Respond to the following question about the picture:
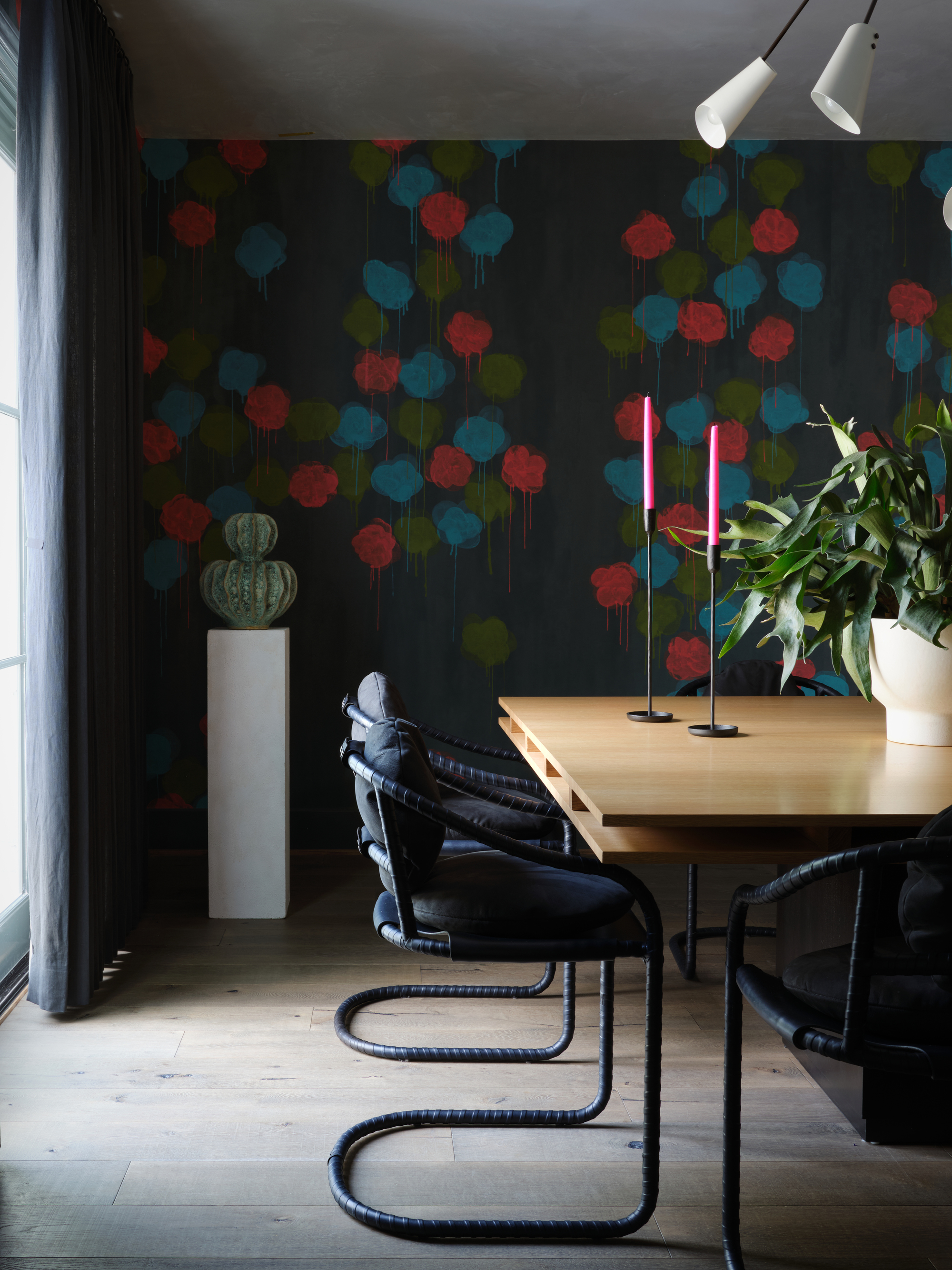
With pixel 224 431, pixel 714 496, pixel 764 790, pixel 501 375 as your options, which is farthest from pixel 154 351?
pixel 764 790

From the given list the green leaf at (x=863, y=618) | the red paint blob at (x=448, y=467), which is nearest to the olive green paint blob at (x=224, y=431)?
the red paint blob at (x=448, y=467)

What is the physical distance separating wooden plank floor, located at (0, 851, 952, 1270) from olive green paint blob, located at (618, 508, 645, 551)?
1661 mm

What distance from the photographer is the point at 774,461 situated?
A: 384 centimetres

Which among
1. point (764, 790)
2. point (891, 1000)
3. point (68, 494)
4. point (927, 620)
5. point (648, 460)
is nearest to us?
point (891, 1000)

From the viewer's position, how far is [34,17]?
2.33 meters

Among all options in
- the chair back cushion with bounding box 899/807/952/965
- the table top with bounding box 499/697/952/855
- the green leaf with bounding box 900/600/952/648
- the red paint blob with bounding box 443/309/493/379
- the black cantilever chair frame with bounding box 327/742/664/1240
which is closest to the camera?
the chair back cushion with bounding box 899/807/952/965

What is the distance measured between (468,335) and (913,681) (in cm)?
239

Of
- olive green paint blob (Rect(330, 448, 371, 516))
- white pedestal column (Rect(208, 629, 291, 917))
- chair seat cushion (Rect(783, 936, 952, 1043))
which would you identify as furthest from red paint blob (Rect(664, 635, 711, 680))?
chair seat cushion (Rect(783, 936, 952, 1043))

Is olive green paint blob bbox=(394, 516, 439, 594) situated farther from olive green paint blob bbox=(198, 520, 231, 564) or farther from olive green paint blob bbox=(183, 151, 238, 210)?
olive green paint blob bbox=(183, 151, 238, 210)

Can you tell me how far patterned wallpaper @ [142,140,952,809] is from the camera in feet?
12.1

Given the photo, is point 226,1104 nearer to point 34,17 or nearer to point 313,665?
point 313,665

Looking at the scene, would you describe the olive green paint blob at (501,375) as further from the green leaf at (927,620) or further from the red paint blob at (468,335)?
the green leaf at (927,620)

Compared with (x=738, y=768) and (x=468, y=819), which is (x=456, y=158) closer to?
(x=468, y=819)

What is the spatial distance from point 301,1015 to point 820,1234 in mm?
1213
